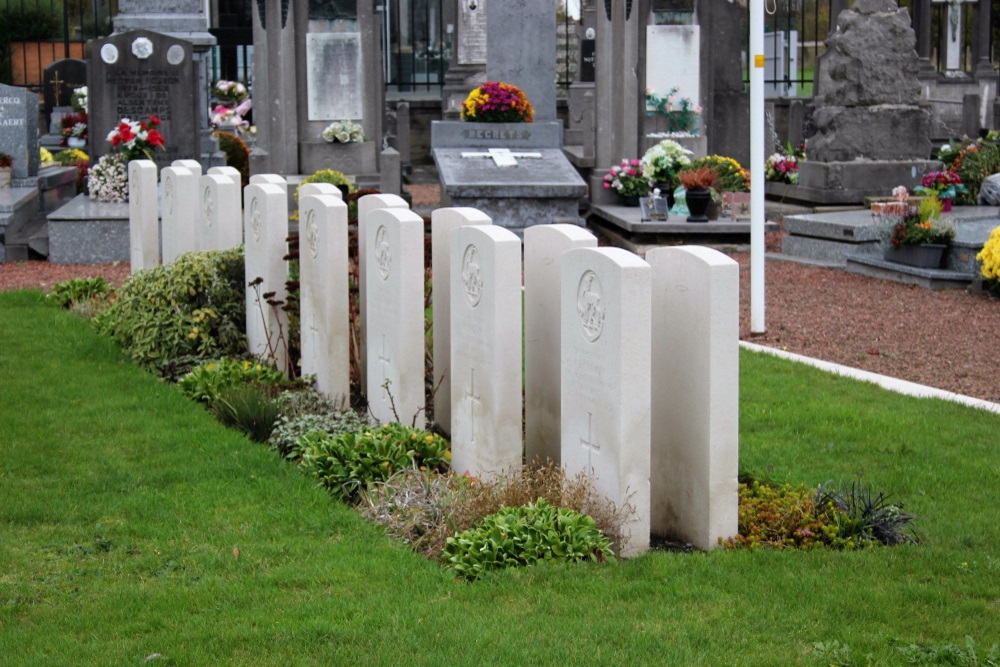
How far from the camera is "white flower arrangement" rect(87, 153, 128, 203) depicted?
677 inches

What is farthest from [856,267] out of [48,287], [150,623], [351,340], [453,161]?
[150,623]

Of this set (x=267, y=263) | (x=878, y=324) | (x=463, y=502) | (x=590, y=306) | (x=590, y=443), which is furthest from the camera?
(x=878, y=324)

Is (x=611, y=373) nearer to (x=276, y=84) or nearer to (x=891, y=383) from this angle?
(x=891, y=383)

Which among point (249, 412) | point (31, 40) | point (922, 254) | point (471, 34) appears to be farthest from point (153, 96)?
point (31, 40)

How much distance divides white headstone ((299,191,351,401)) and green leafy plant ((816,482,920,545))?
11.4 ft

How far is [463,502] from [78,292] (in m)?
7.91

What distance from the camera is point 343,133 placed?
61.8ft

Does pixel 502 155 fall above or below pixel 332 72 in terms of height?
below

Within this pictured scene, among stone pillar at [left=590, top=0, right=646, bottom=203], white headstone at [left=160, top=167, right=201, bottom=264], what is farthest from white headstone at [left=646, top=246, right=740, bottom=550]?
stone pillar at [left=590, top=0, right=646, bottom=203]

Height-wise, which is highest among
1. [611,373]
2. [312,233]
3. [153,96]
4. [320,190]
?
[153,96]

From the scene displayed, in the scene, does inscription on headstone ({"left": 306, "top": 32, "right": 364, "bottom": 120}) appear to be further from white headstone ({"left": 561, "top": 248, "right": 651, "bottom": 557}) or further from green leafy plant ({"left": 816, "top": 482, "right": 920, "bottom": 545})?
green leafy plant ({"left": 816, "top": 482, "right": 920, "bottom": 545})

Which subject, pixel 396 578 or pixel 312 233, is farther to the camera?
pixel 312 233

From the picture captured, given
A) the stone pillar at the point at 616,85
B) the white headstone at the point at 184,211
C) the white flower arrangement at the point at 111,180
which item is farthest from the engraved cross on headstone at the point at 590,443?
the stone pillar at the point at 616,85

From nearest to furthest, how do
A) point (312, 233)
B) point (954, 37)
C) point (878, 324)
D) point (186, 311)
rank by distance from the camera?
point (312, 233)
point (186, 311)
point (878, 324)
point (954, 37)
